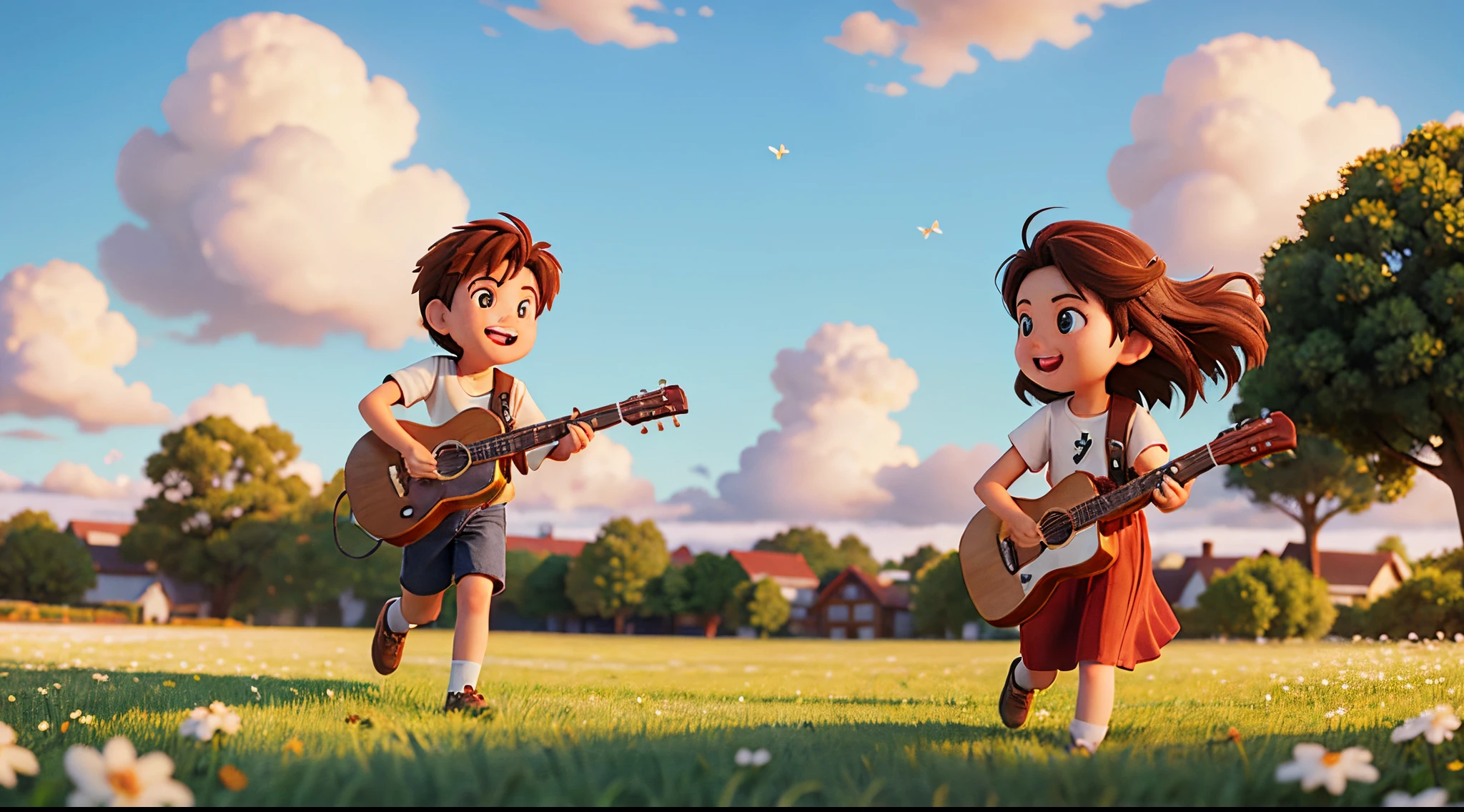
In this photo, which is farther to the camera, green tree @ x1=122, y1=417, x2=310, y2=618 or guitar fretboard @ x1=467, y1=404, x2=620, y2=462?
green tree @ x1=122, y1=417, x2=310, y2=618

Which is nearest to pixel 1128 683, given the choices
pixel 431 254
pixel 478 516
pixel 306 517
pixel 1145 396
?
pixel 1145 396

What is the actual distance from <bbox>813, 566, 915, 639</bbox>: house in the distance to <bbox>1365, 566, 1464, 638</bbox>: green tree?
4070 cm

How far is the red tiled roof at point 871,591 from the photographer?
208 ft

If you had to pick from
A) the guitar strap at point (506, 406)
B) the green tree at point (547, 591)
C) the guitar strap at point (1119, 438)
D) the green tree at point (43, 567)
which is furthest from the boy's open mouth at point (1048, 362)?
the green tree at point (43, 567)

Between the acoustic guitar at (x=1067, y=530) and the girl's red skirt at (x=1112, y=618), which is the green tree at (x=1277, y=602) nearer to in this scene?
the girl's red skirt at (x=1112, y=618)

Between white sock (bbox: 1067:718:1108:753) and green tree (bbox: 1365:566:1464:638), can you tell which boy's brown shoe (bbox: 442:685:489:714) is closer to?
white sock (bbox: 1067:718:1108:753)

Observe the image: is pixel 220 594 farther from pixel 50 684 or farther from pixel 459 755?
pixel 459 755

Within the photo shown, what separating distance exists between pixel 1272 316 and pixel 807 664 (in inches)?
420

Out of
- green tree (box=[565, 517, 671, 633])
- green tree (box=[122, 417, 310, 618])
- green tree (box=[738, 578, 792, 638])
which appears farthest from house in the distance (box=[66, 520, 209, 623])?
green tree (box=[738, 578, 792, 638])

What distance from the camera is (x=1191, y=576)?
57.0 metres

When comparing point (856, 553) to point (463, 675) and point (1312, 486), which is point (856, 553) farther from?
point (463, 675)

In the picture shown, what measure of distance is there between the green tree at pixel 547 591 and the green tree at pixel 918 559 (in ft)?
108

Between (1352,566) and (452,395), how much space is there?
210 feet

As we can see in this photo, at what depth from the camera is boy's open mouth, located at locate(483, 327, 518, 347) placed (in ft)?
20.4
